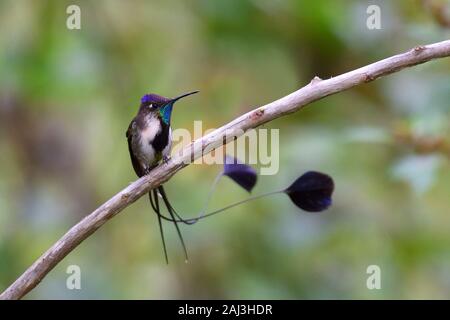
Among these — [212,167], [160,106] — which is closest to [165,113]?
[160,106]

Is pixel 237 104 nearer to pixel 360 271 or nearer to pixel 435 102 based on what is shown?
pixel 360 271

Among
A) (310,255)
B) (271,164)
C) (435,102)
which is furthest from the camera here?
(310,255)

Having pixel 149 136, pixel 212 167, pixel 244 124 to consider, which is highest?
pixel 212 167

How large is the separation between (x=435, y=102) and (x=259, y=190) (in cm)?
137

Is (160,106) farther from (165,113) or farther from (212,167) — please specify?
(212,167)

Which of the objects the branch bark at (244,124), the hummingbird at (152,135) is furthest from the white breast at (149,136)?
the branch bark at (244,124)

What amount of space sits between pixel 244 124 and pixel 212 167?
236 centimetres

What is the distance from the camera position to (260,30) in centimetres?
429

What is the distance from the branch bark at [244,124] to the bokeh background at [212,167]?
169cm

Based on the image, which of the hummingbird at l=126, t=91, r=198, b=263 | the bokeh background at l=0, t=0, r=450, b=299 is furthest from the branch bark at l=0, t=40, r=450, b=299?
the bokeh background at l=0, t=0, r=450, b=299

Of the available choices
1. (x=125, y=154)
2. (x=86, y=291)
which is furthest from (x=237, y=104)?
(x=86, y=291)

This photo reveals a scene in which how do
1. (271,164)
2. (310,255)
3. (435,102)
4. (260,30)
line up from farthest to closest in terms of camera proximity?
1. (260,30)
2. (310,255)
3. (271,164)
4. (435,102)

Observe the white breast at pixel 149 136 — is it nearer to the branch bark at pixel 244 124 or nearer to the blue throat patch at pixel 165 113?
the blue throat patch at pixel 165 113

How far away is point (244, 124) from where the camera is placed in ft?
6.41
